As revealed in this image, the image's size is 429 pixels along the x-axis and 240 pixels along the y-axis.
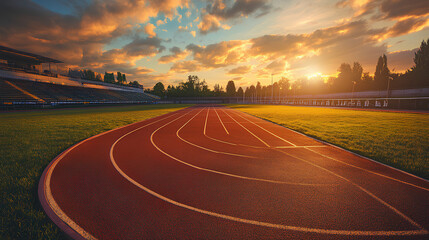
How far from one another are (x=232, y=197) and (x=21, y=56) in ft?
195

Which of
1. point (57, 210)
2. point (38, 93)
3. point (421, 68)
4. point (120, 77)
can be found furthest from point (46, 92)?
point (421, 68)

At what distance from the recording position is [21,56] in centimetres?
3794

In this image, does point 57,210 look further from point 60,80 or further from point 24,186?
point 60,80

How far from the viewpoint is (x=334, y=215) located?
3297mm

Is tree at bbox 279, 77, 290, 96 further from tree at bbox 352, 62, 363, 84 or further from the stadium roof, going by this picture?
the stadium roof

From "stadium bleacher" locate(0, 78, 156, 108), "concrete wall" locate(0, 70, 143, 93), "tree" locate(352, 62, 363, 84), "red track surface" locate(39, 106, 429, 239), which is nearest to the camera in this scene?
"red track surface" locate(39, 106, 429, 239)

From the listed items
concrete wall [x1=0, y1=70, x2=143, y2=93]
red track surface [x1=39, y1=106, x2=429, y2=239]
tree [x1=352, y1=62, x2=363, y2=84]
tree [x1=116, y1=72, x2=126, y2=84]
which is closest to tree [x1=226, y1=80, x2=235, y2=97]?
tree [x1=352, y1=62, x2=363, y2=84]

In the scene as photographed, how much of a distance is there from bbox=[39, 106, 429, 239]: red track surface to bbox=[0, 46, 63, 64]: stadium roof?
49.1 meters

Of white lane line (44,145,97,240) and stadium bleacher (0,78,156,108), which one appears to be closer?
white lane line (44,145,97,240)

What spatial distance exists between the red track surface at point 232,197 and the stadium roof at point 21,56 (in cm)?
4914

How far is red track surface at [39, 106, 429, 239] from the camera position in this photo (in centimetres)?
295

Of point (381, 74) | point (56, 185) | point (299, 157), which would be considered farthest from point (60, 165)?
point (381, 74)

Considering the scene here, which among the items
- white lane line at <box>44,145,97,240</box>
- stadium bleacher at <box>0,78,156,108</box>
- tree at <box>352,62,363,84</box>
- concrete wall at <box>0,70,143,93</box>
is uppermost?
tree at <box>352,62,363,84</box>

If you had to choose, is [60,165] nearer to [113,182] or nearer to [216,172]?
[113,182]
